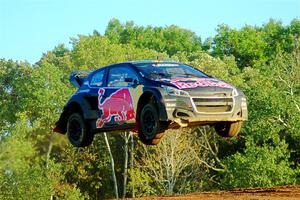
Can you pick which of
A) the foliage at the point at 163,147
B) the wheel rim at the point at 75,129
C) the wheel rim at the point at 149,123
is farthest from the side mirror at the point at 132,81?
the foliage at the point at 163,147

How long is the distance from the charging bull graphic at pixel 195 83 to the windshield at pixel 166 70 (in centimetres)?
33

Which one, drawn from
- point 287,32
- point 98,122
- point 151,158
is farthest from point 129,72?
point 287,32

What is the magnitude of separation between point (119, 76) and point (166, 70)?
95 cm

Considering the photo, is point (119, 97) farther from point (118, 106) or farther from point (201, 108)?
point (201, 108)

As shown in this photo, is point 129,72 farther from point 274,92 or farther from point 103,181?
point 103,181

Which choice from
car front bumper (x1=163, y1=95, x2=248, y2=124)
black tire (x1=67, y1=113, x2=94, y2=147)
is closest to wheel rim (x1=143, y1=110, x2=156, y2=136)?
car front bumper (x1=163, y1=95, x2=248, y2=124)

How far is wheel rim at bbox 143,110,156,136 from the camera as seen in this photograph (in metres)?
15.1

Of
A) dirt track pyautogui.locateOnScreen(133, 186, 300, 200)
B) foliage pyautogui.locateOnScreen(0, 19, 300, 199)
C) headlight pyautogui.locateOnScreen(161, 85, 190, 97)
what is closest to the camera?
headlight pyautogui.locateOnScreen(161, 85, 190, 97)

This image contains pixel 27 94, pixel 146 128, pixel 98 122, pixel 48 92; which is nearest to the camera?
pixel 146 128

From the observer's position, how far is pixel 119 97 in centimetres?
1553

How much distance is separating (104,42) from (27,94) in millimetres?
7043

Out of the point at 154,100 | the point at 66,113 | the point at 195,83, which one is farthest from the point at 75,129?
the point at 195,83

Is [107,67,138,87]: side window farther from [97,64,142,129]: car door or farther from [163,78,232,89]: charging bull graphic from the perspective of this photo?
[163,78,232,89]: charging bull graphic

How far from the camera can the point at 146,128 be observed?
49.9ft
